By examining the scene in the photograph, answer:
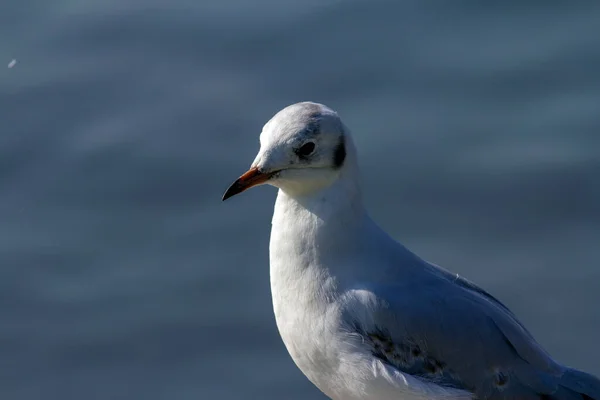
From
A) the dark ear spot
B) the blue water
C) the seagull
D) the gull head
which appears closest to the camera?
the gull head

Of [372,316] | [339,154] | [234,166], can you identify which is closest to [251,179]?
[339,154]

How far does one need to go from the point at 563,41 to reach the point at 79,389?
352cm

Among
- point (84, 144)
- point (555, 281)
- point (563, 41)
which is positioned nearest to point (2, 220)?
point (84, 144)

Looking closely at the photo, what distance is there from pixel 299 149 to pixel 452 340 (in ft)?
3.19

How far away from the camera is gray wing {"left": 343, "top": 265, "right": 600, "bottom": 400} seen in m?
5.37

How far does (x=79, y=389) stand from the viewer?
6.52 meters

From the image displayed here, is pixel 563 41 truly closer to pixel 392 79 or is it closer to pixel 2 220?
pixel 392 79

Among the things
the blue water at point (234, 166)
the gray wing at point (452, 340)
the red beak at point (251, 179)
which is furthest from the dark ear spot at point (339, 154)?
the blue water at point (234, 166)

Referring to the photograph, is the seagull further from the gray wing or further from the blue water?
the blue water

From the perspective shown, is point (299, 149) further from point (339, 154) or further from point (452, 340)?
point (452, 340)

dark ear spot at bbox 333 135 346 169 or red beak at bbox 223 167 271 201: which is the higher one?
dark ear spot at bbox 333 135 346 169

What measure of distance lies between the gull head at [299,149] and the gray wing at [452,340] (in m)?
0.52

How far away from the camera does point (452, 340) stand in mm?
5410

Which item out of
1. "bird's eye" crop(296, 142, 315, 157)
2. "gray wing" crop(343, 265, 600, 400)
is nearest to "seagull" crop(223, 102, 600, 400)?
"gray wing" crop(343, 265, 600, 400)
